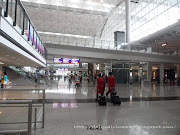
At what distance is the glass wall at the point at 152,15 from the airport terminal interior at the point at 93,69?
0.09m

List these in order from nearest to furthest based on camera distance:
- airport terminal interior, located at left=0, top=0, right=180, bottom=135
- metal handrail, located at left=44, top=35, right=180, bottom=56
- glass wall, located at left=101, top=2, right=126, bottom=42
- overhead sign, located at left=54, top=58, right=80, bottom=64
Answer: airport terminal interior, located at left=0, top=0, right=180, bottom=135 → metal handrail, located at left=44, top=35, right=180, bottom=56 → overhead sign, located at left=54, top=58, right=80, bottom=64 → glass wall, located at left=101, top=2, right=126, bottom=42

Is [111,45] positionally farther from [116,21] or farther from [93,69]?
[93,69]

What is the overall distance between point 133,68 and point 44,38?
14847 millimetres

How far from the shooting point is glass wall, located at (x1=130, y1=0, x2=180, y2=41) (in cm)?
2041

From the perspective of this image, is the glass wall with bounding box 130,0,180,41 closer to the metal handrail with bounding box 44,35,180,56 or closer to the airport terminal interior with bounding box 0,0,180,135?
the airport terminal interior with bounding box 0,0,180,135

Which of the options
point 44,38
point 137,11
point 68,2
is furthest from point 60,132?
point 68,2

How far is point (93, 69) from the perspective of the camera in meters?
46.2

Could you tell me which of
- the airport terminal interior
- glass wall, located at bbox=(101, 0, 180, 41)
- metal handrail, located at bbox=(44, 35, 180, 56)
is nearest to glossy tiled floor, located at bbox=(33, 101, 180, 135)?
the airport terminal interior

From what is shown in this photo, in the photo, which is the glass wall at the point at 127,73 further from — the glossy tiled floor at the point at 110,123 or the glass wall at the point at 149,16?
the glossy tiled floor at the point at 110,123

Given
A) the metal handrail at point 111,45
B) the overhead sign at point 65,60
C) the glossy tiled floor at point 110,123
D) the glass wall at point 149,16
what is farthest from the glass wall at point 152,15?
the glossy tiled floor at point 110,123

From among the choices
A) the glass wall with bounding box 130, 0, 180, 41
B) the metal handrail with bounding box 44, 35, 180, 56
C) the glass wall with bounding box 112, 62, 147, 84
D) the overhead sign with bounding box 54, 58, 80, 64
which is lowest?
the glass wall with bounding box 112, 62, 147, 84

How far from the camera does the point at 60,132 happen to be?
3.65m

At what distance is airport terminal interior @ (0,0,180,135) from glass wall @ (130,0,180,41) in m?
0.09

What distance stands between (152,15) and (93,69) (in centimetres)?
2562
